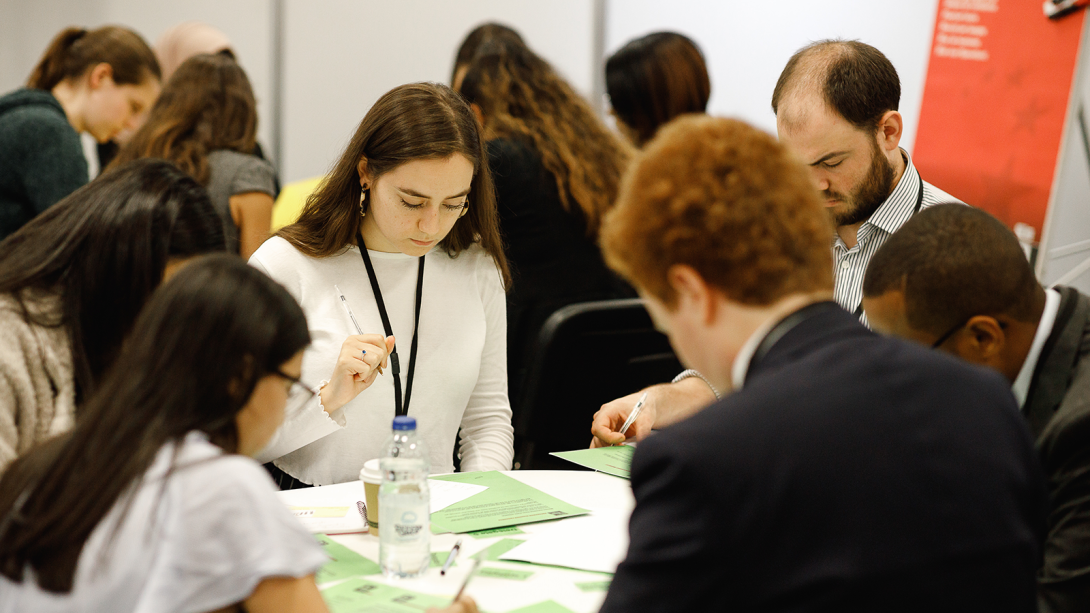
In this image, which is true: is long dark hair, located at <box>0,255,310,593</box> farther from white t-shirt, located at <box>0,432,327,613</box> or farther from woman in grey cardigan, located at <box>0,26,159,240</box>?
woman in grey cardigan, located at <box>0,26,159,240</box>

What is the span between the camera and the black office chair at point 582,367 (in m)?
2.15

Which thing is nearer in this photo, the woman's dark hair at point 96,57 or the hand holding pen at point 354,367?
the hand holding pen at point 354,367

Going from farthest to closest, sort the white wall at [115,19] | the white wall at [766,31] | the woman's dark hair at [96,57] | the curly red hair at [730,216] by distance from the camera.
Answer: the white wall at [115,19] → the white wall at [766,31] → the woman's dark hair at [96,57] → the curly red hair at [730,216]

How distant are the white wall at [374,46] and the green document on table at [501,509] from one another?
350cm

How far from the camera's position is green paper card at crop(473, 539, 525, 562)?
1446 millimetres

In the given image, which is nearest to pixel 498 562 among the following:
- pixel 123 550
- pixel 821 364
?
pixel 123 550

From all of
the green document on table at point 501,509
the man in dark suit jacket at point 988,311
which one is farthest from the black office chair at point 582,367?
the man in dark suit jacket at point 988,311

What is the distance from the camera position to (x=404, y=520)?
1.35 m

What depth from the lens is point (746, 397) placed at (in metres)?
0.87

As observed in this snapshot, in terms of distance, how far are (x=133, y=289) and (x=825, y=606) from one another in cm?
106

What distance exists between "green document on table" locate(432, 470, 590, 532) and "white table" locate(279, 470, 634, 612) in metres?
0.02

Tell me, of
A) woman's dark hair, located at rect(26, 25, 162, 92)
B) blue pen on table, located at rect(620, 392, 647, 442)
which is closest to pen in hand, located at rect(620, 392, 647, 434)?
blue pen on table, located at rect(620, 392, 647, 442)

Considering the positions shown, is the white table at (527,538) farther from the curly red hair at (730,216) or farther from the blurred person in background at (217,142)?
the blurred person in background at (217,142)

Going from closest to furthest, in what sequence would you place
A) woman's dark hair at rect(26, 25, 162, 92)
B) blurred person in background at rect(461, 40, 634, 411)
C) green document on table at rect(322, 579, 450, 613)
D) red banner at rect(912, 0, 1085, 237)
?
green document on table at rect(322, 579, 450, 613)
blurred person in background at rect(461, 40, 634, 411)
red banner at rect(912, 0, 1085, 237)
woman's dark hair at rect(26, 25, 162, 92)
